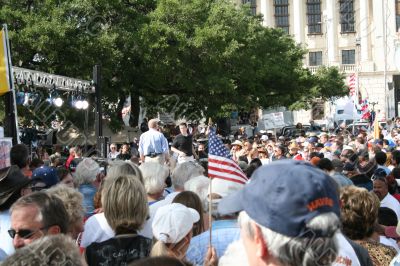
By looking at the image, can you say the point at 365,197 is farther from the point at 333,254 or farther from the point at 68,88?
the point at 68,88

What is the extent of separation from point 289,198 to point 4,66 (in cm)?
876

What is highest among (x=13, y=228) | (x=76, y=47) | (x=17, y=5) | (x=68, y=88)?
(x=17, y=5)

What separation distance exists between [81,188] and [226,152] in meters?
2.17

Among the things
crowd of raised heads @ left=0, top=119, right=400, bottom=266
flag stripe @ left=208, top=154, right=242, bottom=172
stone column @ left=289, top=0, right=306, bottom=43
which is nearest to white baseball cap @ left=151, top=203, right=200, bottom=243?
crowd of raised heads @ left=0, top=119, right=400, bottom=266

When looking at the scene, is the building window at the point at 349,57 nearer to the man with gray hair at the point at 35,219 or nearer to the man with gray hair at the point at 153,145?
the man with gray hair at the point at 153,145

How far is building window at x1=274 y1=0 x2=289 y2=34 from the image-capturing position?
78438 millimetres

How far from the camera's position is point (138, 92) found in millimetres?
28734

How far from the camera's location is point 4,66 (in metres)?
10.3

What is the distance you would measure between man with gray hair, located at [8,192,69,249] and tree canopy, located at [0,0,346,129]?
19.7 metres

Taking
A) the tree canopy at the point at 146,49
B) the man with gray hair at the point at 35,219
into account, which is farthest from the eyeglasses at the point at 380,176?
the tree canopy at the point at 146,49

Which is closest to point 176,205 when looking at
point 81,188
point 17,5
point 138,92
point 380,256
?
point 380,256

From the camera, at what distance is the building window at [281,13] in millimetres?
78438

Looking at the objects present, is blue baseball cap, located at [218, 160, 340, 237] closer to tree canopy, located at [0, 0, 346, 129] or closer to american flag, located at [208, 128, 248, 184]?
american flag, located at [208, 128, 248, 184]

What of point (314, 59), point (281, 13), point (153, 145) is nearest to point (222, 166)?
point (153, 145)
